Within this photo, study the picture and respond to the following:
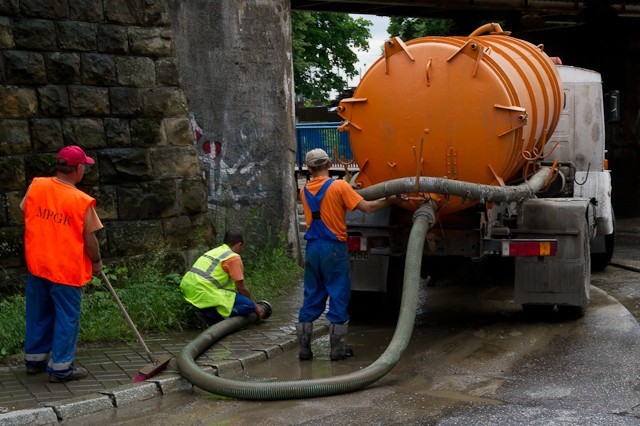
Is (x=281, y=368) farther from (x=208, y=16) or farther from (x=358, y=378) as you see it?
(x=208, y=16)

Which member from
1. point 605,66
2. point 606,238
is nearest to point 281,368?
point 606,238

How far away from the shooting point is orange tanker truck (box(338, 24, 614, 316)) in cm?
823

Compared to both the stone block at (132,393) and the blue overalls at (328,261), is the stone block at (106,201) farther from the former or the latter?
the stone block at (132,393)

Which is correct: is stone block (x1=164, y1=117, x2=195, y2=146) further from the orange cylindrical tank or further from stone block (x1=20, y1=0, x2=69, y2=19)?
the orange cylindrical tank

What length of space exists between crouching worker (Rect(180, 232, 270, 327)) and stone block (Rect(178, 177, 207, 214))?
1.26 metres

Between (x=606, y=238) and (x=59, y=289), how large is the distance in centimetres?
843

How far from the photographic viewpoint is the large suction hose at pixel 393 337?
665cm

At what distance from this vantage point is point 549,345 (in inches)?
330

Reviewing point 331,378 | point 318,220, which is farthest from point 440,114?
point 331,378

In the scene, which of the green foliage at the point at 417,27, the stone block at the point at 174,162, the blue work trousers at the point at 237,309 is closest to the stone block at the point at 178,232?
the stone block at the point at 174,162

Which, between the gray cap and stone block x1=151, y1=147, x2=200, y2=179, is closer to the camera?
the gray cap

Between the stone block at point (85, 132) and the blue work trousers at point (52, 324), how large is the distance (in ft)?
7.43

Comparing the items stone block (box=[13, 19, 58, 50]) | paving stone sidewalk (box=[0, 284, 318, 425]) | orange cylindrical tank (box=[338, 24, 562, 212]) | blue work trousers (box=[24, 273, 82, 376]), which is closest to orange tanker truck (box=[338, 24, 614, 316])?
orange cylindrical tank (box=[338, 24, 562, 212])

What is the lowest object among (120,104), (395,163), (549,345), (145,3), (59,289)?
(549,345)
